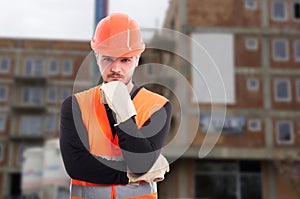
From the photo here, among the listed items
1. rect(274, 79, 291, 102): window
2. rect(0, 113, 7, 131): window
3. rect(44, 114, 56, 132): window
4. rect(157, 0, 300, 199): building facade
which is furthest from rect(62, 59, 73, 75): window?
rect(274, 79, 291, 102): window

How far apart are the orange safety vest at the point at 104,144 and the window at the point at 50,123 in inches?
1351

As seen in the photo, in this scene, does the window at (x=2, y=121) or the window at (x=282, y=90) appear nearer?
the window at (x=282, y=90)

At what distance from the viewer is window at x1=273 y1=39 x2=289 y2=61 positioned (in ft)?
80.1

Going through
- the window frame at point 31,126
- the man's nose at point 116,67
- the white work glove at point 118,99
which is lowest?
the white work glove at point 118,99

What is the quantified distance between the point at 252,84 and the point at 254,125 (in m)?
2.13

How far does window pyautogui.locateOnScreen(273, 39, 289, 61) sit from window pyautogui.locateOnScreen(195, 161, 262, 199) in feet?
19.0

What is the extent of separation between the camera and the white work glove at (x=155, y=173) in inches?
52.3

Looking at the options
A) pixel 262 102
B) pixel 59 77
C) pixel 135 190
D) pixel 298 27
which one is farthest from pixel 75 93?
pixel 59 77

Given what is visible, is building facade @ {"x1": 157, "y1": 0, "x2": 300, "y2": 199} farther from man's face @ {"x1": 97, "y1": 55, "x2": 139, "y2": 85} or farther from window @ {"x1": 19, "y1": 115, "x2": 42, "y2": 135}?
A: man's face @ {"x1": 97, "y1": 55, "x2": 139, "y2": 85}

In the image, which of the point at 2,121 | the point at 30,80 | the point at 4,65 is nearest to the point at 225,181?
the point at 30,80

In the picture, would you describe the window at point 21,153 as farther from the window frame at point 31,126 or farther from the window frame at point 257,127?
the window frame at point 257,127

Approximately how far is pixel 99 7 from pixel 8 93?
33.4 meters

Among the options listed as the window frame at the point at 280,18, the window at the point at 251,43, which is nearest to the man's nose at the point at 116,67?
the window at the point at 251,43

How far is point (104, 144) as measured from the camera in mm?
1358
